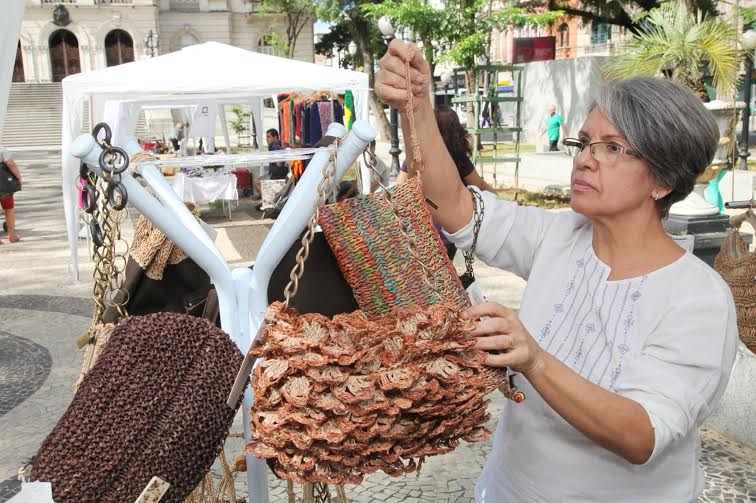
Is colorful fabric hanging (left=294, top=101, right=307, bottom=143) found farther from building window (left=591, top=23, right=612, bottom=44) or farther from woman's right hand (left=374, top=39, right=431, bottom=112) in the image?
building window (left=591, top=23, right=612, bottom=44)

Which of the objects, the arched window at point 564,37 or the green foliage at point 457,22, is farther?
the arched window at point 564,37

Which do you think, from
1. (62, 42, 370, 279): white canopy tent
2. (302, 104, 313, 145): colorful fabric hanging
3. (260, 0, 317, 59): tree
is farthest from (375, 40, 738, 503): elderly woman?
(260, 0, 317, 59): tree

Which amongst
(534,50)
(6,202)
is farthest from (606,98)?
(534,50)

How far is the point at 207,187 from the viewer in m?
11.0

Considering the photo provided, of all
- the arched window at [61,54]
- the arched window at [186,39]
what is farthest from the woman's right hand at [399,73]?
the arched window at [186,39]

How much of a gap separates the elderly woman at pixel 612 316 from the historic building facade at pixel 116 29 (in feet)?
136

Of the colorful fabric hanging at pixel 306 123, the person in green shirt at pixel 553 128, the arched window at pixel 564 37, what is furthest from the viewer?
the arched window at pixel 564 37

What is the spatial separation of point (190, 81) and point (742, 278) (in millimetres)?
5403

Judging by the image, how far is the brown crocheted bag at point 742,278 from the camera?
11.7ft

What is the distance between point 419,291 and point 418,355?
0.40 m

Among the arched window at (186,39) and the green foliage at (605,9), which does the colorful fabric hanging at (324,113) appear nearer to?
the green foliage at (605,9)

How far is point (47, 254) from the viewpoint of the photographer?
872cm

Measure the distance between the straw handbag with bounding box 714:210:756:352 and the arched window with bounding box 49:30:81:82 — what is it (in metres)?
42.0

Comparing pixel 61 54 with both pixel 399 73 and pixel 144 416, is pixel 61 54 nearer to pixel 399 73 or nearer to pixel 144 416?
pixel 399 73
